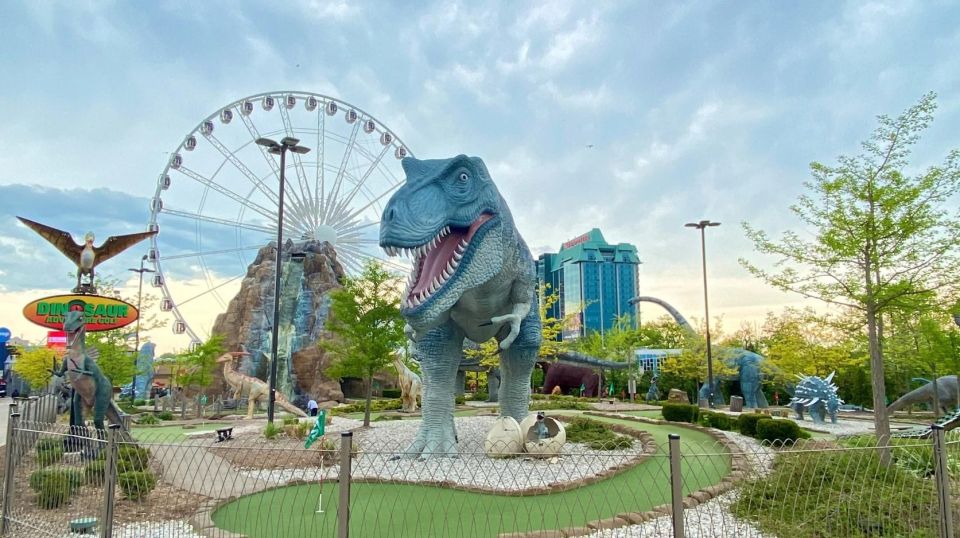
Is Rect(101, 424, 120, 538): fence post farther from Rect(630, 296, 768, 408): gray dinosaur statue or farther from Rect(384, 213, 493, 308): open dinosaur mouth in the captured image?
Rect(630, 296, 768, 408): gray dinosaur statue

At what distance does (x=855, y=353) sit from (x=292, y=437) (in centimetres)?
2170

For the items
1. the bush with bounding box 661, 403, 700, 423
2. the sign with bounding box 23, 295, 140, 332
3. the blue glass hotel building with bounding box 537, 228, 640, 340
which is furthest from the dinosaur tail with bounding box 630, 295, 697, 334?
the blue glass hotel building with bounding box 537, 228, 640, 340

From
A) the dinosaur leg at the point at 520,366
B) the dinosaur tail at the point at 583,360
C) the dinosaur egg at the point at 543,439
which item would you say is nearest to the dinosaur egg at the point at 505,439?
the dinosaur egg at the point at 543,439

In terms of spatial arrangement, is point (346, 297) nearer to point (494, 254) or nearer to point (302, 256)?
point (494, 254)

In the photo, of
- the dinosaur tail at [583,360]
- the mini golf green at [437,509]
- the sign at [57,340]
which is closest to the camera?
the mini golf green at [437,509]

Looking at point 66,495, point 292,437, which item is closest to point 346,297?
point 292,437

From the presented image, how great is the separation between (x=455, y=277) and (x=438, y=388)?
1.86m

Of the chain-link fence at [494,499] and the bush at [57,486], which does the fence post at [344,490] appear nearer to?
the chain-link fence at [494,499]

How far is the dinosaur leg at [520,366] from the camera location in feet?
27.7

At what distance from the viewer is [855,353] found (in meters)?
22.9

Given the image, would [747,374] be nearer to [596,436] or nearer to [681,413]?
[681,413]

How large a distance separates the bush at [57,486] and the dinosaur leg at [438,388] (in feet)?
11.4

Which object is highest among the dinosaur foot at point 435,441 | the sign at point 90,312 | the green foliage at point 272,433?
the sign at point 90,312

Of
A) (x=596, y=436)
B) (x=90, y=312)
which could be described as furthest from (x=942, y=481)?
(x=90, y=312)
